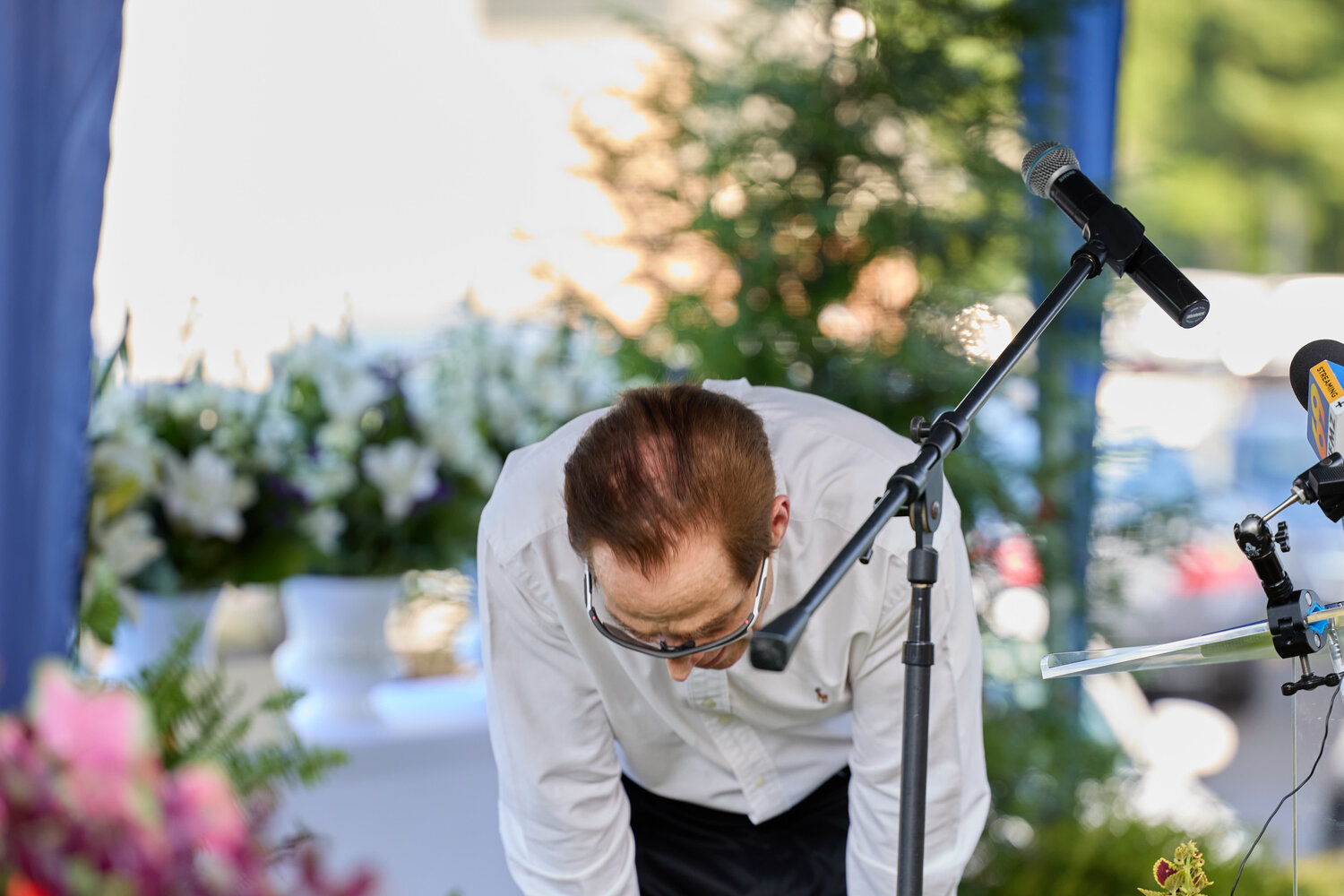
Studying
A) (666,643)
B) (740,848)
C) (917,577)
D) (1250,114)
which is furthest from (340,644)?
(1250,114)

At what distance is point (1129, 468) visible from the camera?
2.48 m

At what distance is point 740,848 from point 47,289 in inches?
45.5

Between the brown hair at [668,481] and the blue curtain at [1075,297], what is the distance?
1.38m

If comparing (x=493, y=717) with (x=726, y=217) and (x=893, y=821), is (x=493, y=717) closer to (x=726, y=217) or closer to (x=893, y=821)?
(x=893, y=821)

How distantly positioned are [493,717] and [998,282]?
1399 millimetres

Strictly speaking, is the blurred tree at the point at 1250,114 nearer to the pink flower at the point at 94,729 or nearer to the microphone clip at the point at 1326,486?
the microphone clip at the point at 1326,486

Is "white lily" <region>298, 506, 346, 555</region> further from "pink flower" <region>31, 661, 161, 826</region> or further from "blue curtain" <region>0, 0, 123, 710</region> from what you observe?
"pink flower" <region>31, 661, 161, 826</region>

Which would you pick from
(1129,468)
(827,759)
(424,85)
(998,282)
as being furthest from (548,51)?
(827,759)

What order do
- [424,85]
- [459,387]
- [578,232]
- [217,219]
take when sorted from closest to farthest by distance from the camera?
[459,387] → [578,232] → [217,219] → [424,85]

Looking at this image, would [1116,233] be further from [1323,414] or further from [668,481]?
[668,481]

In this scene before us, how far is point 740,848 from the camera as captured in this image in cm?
168

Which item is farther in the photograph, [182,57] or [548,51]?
[182,57]

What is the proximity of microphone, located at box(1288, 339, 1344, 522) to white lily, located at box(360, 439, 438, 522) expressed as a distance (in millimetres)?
1509

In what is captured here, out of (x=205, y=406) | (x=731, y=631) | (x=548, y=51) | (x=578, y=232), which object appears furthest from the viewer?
(x=548, y=51)
